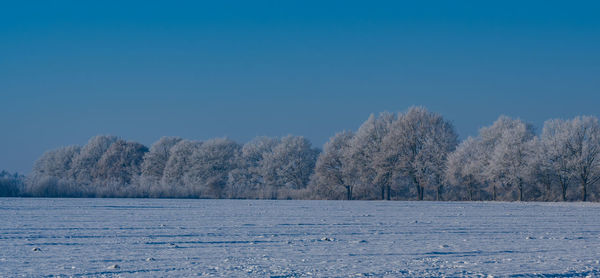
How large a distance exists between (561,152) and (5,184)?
51.6 metres

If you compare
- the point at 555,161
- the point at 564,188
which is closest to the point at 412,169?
the point at 555,161

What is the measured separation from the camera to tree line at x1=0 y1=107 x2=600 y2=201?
61.3m

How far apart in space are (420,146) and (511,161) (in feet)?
32.8

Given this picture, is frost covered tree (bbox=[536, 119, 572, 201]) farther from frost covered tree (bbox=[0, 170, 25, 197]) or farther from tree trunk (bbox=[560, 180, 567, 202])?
frost covered tree (bbox=[0, 170, 25, 197])

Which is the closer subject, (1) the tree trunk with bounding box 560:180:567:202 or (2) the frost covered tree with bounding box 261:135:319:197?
(1) the tree trunk with bounding box 560:180:567:202

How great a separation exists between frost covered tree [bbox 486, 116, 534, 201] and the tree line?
0.34ft

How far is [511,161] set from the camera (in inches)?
2461

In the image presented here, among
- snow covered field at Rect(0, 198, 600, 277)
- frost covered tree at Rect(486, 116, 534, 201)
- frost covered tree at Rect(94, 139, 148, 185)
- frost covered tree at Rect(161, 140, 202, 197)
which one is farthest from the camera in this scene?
frost covered tree at Rect(94, 139, 148, 185)

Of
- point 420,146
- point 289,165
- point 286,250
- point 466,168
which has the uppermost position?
point 420,146

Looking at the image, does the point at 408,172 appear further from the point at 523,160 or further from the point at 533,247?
the point at 533,247

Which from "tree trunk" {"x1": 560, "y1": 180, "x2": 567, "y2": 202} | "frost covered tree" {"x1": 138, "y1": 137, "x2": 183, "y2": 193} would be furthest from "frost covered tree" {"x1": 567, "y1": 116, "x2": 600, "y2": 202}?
"frost covered tree" {"x1": 138, "y1": 137, "x2": 183, "y2": 193}

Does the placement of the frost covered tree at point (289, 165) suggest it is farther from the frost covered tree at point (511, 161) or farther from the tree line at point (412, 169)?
the frost covered tree at point (511, 161)

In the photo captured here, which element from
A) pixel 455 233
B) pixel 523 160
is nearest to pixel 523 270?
pixel 455 233

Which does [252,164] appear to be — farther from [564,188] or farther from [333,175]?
[564,188]
